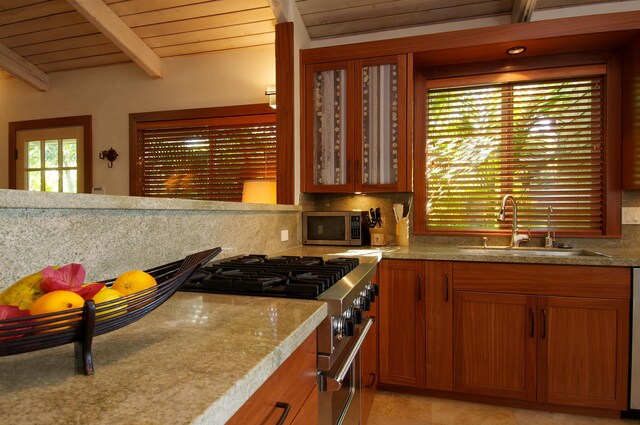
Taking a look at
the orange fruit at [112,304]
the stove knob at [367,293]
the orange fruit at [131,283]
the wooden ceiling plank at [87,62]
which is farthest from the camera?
the wooden ceiling plank at [87,62]

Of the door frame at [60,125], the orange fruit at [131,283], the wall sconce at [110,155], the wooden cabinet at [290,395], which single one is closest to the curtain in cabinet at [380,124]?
the wooden cabinet at [290,395]

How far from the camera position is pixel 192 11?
2.76m

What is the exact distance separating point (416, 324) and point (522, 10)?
6.69 ft

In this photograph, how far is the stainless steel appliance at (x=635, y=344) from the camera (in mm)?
1911

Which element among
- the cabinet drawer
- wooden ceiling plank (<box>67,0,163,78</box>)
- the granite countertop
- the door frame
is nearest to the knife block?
the granite countertop

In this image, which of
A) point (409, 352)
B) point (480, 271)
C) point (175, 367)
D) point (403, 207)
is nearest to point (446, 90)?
point (403, 207)

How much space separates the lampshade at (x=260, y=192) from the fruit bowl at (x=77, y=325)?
2221 millimetres

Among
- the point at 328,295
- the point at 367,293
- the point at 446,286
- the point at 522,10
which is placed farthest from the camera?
the point at 522,10

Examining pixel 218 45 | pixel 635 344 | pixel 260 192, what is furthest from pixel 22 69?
pixel 635 344

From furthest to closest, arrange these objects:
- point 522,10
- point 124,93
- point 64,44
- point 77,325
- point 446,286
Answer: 1. point 124,93
2. point 64,44
3. point 522,10
4. point 446,286
5. point 77,325

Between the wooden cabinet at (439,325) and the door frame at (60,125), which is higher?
the door frame at (60,125)

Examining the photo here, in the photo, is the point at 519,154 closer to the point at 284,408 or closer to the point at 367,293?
the point at 367,293

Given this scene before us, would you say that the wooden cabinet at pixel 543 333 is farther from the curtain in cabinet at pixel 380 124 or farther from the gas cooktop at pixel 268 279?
the gas cooktop at pixel 268 279

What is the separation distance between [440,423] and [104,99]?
12.6ft
